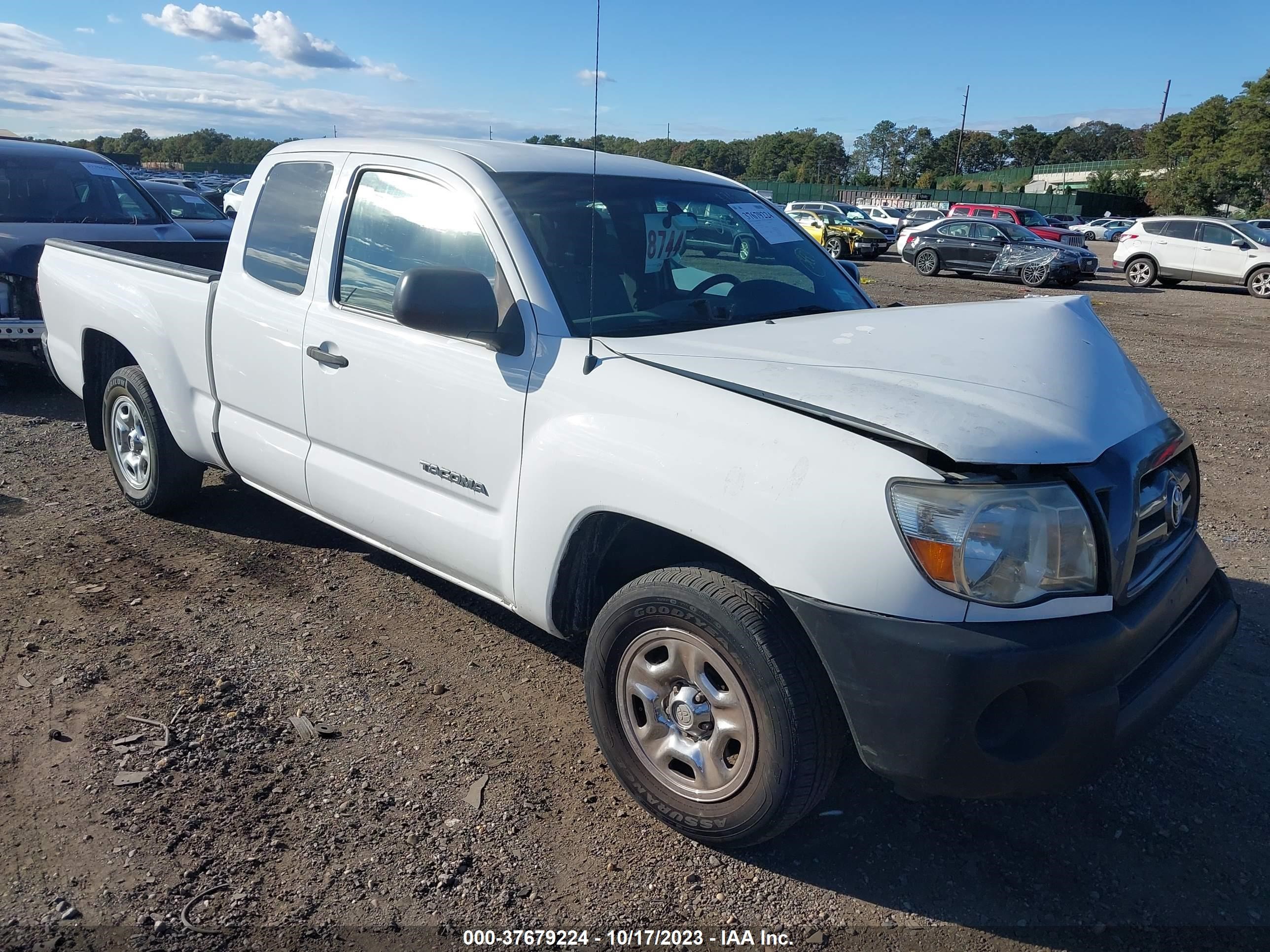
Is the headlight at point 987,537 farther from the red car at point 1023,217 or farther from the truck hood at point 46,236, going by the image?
the red car at point 1023,217

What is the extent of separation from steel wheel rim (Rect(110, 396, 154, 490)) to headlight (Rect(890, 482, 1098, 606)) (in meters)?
4.15

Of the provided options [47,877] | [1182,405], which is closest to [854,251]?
[1182,405]

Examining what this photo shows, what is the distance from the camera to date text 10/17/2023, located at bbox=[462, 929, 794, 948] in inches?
96.1

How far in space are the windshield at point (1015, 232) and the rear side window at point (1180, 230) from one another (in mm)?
2692

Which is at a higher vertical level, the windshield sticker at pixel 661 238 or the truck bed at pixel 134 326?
the windshield sticker at pixel 661 238

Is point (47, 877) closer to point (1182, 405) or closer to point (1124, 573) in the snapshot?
point (1124, 573)

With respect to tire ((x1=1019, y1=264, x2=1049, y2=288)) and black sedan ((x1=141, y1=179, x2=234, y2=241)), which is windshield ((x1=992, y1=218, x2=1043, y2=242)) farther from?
black sedan ((x1=141, y1=179, x2=234, y2=241))

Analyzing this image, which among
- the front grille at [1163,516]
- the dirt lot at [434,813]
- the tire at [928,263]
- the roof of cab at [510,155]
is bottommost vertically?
the dirt lot at [434,813]

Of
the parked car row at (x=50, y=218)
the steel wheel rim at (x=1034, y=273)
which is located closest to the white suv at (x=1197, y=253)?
the steel wheel rim at (x=1034, y=273)

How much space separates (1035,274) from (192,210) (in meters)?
17.1

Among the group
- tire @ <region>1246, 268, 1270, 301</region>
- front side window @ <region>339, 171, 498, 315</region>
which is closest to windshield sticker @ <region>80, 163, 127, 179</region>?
front side window @ <region>339, 171, 498, 315</region>

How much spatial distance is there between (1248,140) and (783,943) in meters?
63.6

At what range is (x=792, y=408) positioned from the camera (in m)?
2.50

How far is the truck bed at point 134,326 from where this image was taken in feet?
14.7
